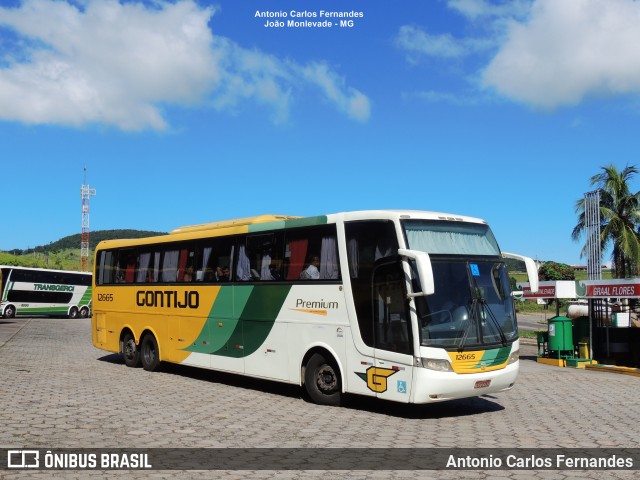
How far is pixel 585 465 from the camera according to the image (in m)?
7.61

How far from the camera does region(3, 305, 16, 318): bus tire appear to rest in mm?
49031

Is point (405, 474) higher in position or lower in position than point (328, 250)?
lower

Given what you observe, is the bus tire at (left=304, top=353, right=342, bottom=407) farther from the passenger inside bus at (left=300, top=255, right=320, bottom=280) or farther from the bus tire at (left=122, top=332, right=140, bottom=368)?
the bus tire at (left=122, top=332, right=140, bottom=368)

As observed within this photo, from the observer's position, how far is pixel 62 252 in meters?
161

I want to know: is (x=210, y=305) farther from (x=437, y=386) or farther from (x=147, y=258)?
(x=437, y=386)

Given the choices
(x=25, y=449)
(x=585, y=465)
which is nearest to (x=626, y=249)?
(x=585, y=465)

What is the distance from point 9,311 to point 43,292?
258 cm

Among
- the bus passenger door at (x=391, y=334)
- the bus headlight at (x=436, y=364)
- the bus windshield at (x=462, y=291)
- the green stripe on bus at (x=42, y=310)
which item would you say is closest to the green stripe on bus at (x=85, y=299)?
the green stripe on bus at (x=42, y=310)

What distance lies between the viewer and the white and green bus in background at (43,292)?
48469mm

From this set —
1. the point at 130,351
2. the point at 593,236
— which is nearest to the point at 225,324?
the point at 130,351

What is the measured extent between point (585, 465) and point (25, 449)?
623 cm

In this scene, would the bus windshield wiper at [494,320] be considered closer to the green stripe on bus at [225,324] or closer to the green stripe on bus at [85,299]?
the green stripe on bus at [225,324]

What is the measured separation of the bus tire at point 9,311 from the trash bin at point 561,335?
40.5m

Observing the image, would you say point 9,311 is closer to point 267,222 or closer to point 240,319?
point 240,319
